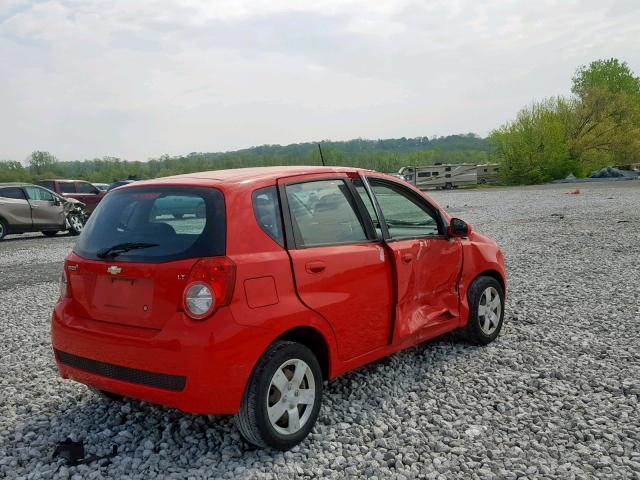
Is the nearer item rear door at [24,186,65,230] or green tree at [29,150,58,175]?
rear door at [24,186,65,230]

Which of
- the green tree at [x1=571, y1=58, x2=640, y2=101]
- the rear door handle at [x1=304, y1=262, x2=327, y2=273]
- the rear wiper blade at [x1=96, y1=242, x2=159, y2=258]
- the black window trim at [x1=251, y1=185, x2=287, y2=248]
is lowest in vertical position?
the rear door handle at [x1=304, y1=262, x2=327, y2=273]

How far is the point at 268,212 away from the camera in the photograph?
144 inches

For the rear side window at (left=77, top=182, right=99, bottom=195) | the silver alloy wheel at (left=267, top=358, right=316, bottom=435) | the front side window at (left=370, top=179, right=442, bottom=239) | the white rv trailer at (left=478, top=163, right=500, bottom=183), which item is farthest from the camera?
the white rv trailer at (left=478, top=163, right=500, bottom=183)

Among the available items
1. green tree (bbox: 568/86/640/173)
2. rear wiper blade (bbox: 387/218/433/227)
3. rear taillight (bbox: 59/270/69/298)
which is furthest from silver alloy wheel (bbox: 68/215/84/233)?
green tree (bbox: 568/86/640/173)

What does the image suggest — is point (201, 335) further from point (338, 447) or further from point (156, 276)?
point (338, 447)

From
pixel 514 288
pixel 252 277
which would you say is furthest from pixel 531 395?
pixel 514 288

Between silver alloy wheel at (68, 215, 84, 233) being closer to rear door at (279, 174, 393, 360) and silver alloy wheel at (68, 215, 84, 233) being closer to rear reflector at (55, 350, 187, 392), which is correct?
rear reflector at (55, 350, 187, 392)

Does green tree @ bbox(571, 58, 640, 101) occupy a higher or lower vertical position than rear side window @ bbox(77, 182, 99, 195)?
higher

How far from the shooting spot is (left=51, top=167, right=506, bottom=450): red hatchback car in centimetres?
325

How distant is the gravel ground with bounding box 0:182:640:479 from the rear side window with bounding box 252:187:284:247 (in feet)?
4.35

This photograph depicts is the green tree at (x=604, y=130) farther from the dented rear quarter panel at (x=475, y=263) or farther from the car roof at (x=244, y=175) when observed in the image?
the car roof at (x=244, y=175)

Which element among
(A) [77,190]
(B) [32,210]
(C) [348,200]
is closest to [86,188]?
(A) [77,190]

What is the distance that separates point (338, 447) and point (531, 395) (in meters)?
1.64

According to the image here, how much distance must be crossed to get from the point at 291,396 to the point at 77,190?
23367 millimetres
